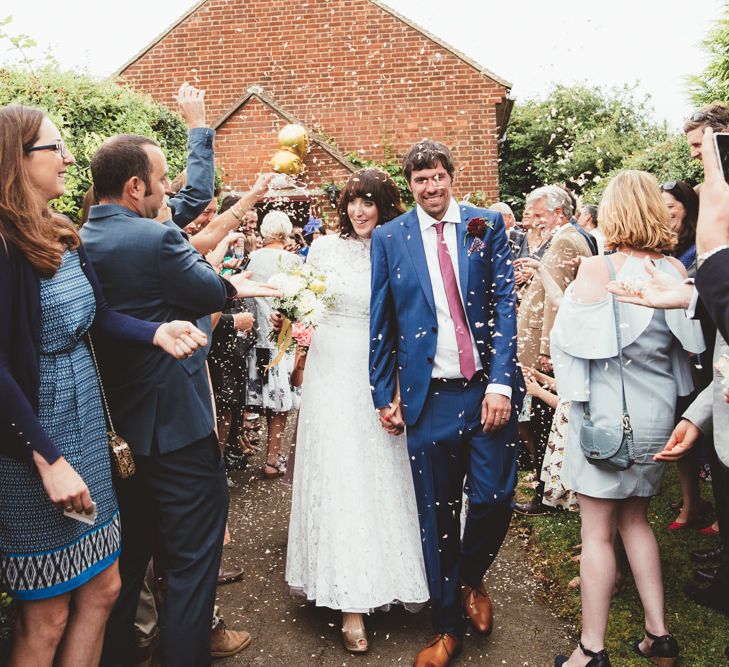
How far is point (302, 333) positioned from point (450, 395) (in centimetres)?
106

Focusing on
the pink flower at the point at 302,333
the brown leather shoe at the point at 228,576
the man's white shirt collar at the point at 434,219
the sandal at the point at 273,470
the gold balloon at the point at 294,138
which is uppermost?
the gold balloon at the point at 294,138

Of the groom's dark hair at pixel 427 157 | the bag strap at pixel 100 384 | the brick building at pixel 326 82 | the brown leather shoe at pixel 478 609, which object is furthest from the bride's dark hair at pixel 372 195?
the brick building at pixel 326 82

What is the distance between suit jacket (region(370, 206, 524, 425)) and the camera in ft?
10.9

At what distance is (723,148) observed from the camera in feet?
7.66

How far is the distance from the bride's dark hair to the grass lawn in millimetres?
2466

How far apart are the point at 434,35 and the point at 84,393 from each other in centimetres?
1596

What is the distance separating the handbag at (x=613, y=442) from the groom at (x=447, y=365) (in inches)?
16.8

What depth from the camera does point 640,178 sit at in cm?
308

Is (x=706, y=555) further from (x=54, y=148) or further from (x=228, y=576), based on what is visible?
(x=54, y=148)

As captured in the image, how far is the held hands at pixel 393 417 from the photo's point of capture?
3.46 meters

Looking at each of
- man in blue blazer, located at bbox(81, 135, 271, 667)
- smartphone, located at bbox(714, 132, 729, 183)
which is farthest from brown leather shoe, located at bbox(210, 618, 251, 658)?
smartphone, located at bbox(714, 132, 729, 183)

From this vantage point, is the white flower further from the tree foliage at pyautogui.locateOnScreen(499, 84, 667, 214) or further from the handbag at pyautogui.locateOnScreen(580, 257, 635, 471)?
the tree foliage at pyautogui.locateOnScreen(499, 84, 667, 214)

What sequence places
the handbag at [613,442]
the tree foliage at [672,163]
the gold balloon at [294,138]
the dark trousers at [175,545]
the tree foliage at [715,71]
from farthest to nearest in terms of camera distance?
1. the gold balloon at [294,138]
2. the tree foliage at [715,71]
3. the tree foliage at [672,163]
4. the handbag at [613,442]
5. the dark trousers at [175,545]

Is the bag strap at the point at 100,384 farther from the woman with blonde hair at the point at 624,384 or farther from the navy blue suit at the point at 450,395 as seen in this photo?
the woman with blonde hair at the point at 624,384
